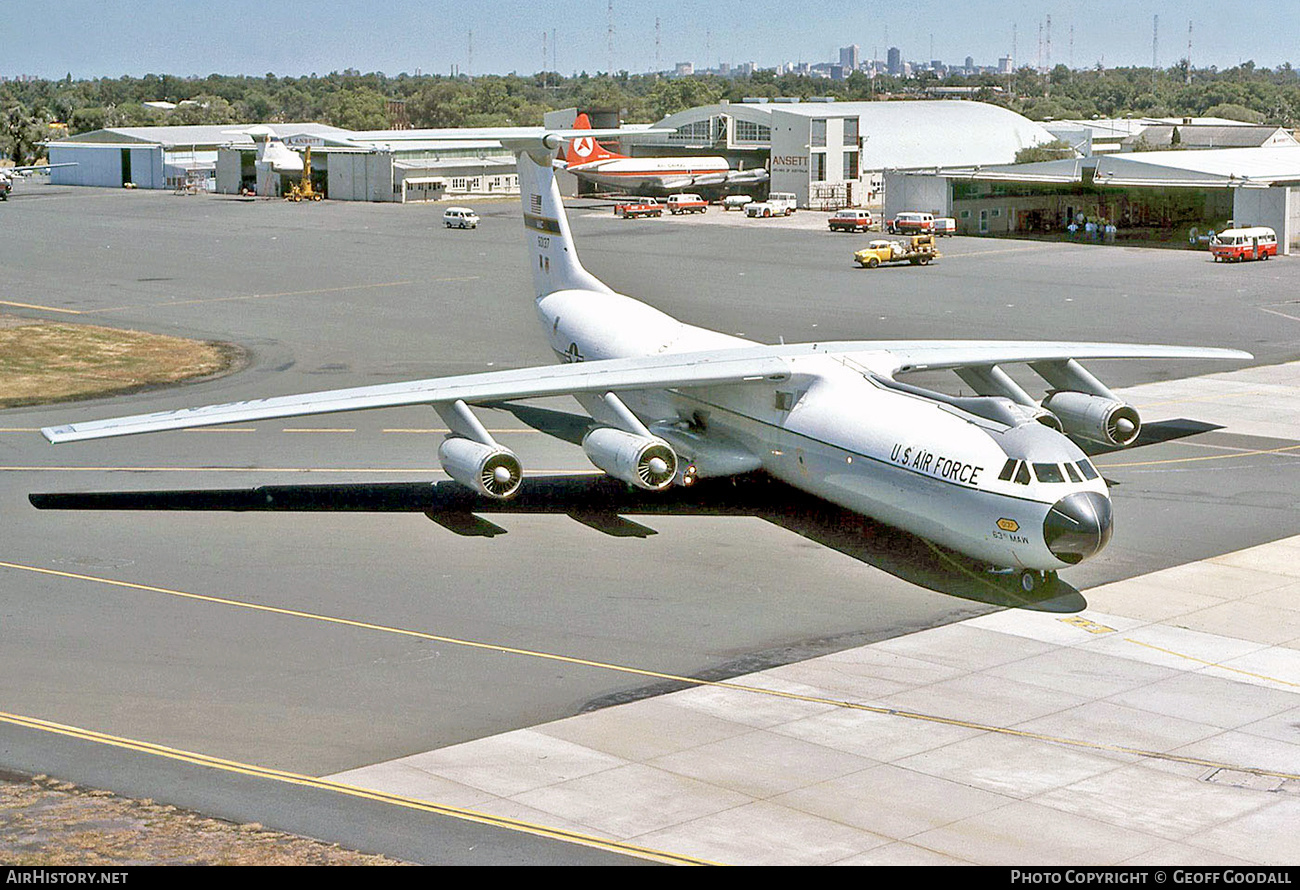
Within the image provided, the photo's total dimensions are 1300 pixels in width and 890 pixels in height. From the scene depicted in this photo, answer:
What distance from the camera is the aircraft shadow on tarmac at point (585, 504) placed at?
1361 inches

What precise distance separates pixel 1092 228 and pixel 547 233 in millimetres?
71119

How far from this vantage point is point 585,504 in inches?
1492

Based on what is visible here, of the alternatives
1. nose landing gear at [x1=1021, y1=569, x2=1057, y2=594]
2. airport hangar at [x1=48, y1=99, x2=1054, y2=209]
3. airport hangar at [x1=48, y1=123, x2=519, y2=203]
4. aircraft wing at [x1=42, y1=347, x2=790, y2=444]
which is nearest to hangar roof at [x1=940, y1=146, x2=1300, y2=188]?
airport hangar at [x1=48, y1=99, x2=1054, y2=209]

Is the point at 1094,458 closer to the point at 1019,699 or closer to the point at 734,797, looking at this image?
the point at 1019,699

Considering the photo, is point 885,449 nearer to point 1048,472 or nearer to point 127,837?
point 1048,472

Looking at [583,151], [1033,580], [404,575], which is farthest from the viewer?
[583,151]

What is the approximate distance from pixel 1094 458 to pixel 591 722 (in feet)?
72.8

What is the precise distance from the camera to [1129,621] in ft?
94.9

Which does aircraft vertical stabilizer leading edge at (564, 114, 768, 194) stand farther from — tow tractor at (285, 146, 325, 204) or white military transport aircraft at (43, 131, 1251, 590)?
white military transport aircraft at (43, 131, 1251, 590)

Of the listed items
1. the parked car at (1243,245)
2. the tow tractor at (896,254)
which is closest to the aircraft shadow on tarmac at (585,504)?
the tow tractor at (896,254)

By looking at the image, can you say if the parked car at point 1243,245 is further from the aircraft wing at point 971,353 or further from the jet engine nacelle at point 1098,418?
the jet engine nacelle at point 1098,418

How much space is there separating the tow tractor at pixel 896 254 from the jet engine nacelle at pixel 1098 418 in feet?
163

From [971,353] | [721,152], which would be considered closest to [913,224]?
[721,152]

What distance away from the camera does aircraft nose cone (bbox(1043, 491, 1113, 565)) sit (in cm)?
2891
